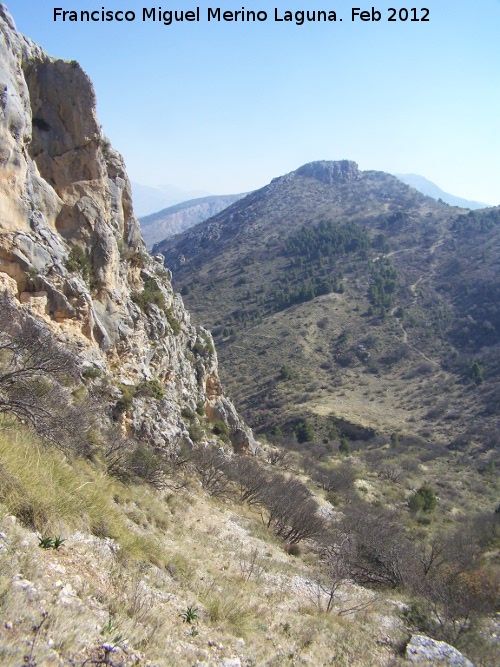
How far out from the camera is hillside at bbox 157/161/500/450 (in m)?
50.1

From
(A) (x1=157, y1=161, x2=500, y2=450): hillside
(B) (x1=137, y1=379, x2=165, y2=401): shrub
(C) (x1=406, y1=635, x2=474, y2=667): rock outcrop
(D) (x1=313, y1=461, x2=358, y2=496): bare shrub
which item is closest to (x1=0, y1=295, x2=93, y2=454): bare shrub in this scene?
(B) (x1=137, y1=379, x2=165, y2=401): shrub

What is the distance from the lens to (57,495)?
5.66m

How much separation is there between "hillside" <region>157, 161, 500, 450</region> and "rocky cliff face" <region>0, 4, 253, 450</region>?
28040 mm

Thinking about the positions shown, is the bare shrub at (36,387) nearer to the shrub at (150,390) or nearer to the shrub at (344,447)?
the shrub at (150,390)

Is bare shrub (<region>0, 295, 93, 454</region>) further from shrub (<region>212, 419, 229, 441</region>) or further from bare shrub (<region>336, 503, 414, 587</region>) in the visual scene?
shrub (<region>212, 419, 229, 441</region>)

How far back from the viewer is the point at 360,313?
71438mm

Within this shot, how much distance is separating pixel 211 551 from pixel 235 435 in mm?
18308

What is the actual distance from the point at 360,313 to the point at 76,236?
60.6 metres

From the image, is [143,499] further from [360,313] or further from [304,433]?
[360,313]

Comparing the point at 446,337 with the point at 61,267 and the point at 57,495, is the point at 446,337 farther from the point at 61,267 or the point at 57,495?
the point at 57,495

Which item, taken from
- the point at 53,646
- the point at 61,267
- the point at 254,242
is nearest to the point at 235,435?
the point at 61,267

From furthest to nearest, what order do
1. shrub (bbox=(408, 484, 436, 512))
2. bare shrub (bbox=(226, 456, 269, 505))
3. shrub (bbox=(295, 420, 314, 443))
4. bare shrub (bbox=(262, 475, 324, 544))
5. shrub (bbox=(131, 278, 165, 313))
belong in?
shrub (bbox=(295, 420, 314, 443))
shrub (bbox=(408, 484, 436, 512))
shrub (bbox=(131, 278, 165, 313))
bare shrub (bbox=(226, 456, 269, 505))
bare shrub (bbox=(262, 475, 324, 544))

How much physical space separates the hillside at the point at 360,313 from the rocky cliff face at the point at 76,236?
28.0 metres

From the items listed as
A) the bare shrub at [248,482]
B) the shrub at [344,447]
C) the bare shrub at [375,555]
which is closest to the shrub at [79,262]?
the bare shrub at [248,482]
